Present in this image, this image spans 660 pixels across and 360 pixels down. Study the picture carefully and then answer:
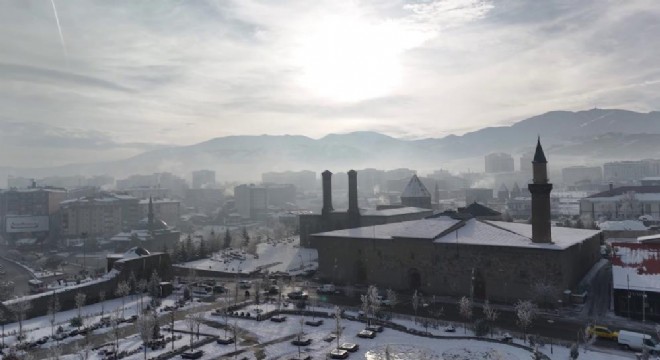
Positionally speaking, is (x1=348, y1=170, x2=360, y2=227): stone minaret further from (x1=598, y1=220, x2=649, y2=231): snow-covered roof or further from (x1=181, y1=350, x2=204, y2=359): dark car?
(x1=181, y1=350, x2=204, y2=359): dark car

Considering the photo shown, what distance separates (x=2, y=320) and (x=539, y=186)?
34.0m

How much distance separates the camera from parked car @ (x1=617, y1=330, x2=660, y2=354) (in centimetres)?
2306

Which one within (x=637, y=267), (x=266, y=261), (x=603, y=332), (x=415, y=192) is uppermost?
(x=415, y=192)

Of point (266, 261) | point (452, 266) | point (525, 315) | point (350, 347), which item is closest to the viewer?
point (350, 347)

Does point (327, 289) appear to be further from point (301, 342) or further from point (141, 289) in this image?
point (141, 289)

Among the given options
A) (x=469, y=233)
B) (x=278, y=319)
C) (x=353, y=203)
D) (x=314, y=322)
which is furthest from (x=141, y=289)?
(x=353, y=203)

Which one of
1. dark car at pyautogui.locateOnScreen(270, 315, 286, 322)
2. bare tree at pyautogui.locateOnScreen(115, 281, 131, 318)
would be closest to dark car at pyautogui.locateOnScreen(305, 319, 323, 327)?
dark car at pyautogui.locateOnScreen(270, 315, 286, 322)

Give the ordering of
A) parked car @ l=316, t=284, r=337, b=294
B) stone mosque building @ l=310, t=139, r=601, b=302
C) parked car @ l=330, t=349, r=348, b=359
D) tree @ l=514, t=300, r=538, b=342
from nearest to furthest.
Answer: parked car @ l=330, t=349, r=348, b=359 < tree @ l=514, t=300, r=538, b=342 < stone mosque building @ l=310, t=139, r=601, b=302 < parked car @ l=316, t=284, r=337, b=294

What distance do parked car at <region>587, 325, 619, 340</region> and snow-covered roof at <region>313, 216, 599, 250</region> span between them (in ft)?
22.3

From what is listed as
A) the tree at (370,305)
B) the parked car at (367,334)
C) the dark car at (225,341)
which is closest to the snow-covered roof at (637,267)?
the tree at (370,305)

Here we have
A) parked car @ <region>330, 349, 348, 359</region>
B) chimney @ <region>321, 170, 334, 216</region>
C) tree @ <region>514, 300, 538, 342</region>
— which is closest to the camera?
parked car @ <region>330, 349, 348, 359</region>

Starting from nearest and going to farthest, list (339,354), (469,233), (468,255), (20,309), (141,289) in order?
1. (339,354)
2. (20,309)
3. (468,255)
4. (469,233)
5. (141,289)

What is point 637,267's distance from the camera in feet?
98.4

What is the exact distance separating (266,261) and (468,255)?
1044 inches
